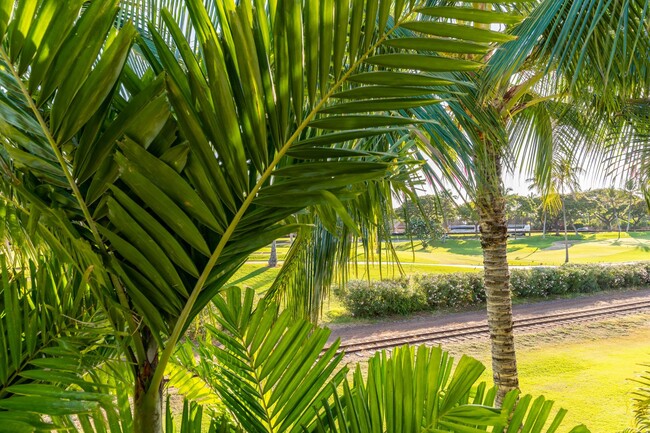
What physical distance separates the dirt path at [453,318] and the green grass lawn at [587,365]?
80 cm

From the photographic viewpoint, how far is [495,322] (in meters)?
2.33

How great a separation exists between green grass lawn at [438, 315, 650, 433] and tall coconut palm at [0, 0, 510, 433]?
12.1ft

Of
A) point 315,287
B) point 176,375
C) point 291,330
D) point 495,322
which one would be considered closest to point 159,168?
point 291,330

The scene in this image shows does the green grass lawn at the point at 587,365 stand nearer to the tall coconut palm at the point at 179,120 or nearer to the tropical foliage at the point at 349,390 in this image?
the tropical foliage at the point at 349,390

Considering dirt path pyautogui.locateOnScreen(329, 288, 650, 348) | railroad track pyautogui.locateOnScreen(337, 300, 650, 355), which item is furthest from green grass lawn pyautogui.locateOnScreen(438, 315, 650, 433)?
dirt path pyautogui.locateOnScreen(329, 288, 650, 348)

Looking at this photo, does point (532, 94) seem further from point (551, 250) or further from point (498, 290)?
point (551, 250)

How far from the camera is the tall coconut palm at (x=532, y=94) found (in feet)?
4.52

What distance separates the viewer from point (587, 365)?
486 centimetres

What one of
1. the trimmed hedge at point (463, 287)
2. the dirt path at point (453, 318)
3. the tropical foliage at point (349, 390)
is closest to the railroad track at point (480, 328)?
the dirt path at point (453, 318)

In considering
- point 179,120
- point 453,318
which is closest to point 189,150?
point 179,120

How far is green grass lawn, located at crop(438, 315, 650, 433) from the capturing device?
377 cm

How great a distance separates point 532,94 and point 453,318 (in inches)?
177

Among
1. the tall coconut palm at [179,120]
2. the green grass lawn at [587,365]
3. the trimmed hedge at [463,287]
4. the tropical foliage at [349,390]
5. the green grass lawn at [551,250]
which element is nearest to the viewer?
the tall coconut palm at [179,120]

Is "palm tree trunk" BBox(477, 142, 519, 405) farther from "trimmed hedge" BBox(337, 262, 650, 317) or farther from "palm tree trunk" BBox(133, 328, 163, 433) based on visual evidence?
"trimmed hedge" BBox(337, 262, 650, 317)
